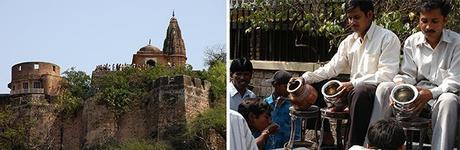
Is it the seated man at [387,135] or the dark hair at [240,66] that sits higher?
the dark hair at [240,66]

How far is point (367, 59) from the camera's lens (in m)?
1.64

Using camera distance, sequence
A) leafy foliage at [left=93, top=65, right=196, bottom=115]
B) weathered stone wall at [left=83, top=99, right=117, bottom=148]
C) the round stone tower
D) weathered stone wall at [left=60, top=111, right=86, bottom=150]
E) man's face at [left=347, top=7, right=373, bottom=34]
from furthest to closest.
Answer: weathered stone wall at [left=60, top=111, right=86, bottom=150], weathered stone wall at [left=83, top=99, right=117, bottom=148], leafy foliage at [left=93, top=65, right=196, bottom=115], the round stone tower, man's face at [left=347, top=7, right=373, bottom=34]

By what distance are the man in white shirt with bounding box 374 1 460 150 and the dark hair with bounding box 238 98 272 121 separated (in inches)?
10.5

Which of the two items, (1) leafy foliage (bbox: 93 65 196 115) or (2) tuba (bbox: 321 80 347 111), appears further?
(1) leafy foliage (bbox: 93 65 196 115)

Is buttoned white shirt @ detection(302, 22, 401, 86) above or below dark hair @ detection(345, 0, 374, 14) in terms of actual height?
below

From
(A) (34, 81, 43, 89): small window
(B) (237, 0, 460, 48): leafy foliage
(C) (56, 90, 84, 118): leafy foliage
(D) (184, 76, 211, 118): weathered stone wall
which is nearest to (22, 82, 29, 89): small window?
(A) (34, 81, 43, 89): small window

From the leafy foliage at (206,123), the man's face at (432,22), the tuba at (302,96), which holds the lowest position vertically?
the leafy foliage at (206,123)

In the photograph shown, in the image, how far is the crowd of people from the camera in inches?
57.5

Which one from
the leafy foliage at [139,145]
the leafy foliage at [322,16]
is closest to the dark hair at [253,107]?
the leafy foliage at [322,16]

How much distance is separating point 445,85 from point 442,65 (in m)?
0.06

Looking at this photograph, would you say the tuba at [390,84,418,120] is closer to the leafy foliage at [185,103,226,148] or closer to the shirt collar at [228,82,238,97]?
the shirt collar at [228,82,238,97]

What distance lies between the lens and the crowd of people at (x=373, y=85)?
146 centimetres

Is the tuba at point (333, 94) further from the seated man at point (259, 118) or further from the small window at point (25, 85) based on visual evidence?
the small window at point (25, 85)

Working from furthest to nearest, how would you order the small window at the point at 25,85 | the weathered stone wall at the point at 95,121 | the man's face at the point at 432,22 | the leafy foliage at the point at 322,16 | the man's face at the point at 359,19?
the weathered stone wall at the point at 95,121 < the small window at the point at 25,85 < the leafy foliage at the point at 322,16 < the man's face at the point at 359,19 < the man's face at the point at 432,22
